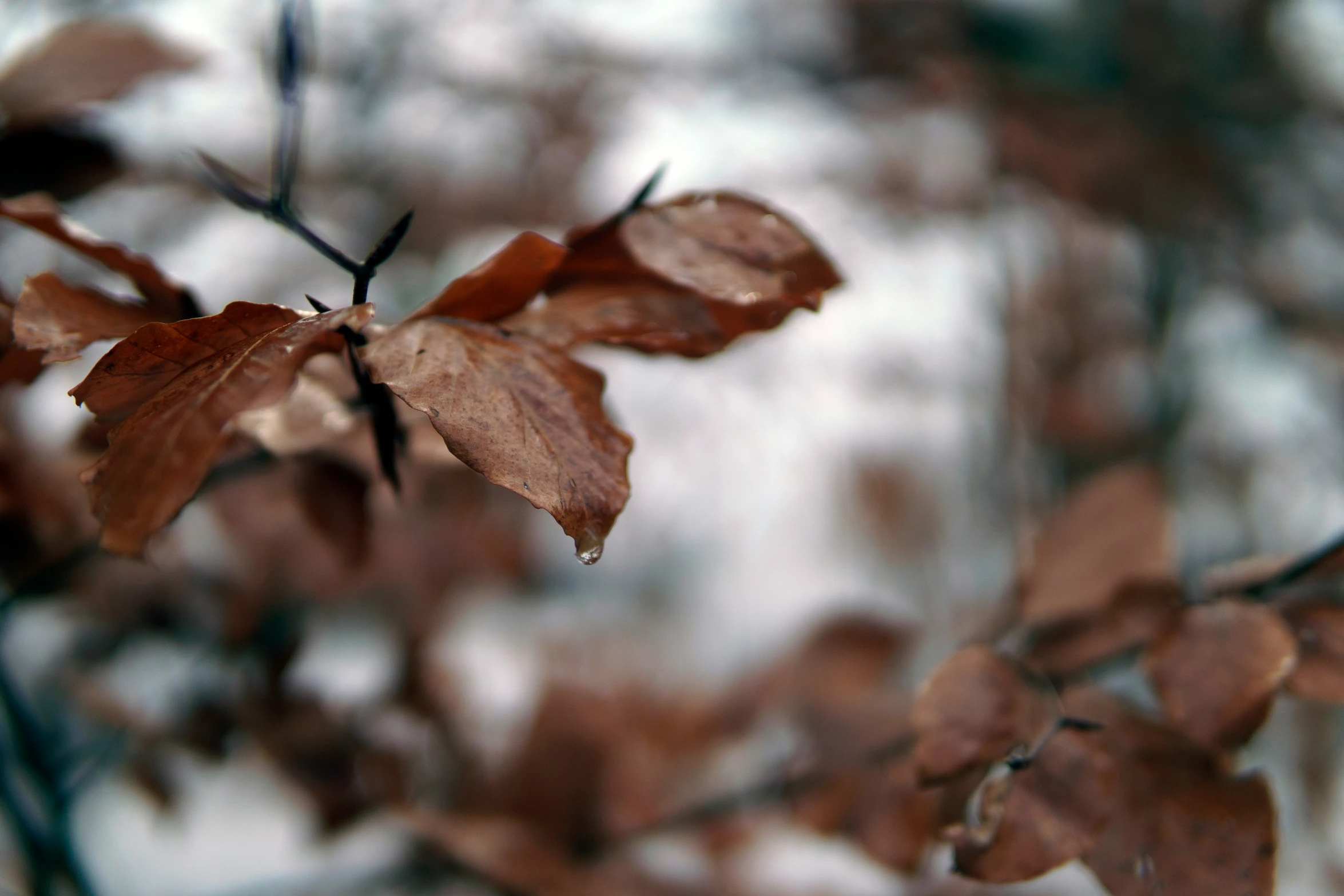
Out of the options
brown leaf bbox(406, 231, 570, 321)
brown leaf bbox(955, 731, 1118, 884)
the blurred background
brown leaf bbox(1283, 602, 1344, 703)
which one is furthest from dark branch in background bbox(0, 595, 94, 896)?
brown leaf bbox(1283, 602, 1344, 703)

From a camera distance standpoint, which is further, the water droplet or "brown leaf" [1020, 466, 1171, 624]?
"brown leaf" [1020, 466, 1171, 624]

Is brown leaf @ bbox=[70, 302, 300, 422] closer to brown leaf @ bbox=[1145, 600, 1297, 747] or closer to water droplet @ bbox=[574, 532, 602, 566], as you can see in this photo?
water droplet @ bbox=[574, 532, 602, 566]

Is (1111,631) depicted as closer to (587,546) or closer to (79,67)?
(587,546)

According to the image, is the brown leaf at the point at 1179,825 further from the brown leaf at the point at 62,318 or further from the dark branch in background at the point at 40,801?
the dark branch in background at the point at 40,801

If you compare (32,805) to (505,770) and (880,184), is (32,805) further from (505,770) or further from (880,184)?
(880,184)

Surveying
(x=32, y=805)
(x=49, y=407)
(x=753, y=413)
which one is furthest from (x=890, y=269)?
(x=32, y=805)
